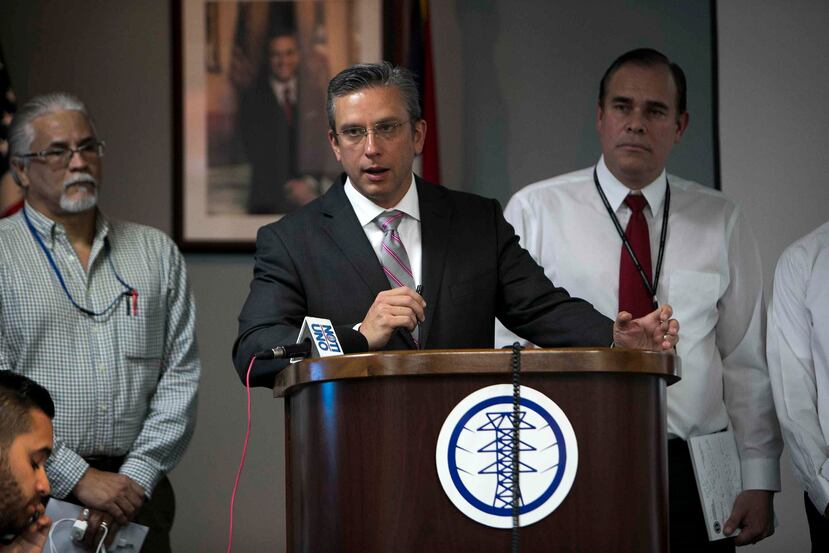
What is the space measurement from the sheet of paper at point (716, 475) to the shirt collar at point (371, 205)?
103 centimetres

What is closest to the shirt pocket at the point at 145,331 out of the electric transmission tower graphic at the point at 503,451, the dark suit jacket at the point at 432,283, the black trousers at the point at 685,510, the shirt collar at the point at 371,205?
the dark suit jacket at the point at 432,283

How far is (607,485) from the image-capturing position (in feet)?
7.13

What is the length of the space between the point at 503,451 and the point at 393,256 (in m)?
0.94

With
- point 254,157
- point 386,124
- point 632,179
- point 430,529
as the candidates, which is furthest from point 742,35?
point 430,529

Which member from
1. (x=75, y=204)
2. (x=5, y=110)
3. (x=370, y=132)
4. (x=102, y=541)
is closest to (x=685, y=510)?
(x=370, y=132)

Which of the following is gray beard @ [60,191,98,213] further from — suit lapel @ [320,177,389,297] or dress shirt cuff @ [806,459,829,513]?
dress shirt cuff @ [806,459,829,513]

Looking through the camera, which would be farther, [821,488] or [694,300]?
[694,300]

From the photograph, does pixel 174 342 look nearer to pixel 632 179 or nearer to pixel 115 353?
pixel 115 353

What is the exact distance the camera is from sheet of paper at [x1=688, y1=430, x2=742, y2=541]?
3.38m

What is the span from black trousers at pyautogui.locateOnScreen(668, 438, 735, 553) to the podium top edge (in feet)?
4.10

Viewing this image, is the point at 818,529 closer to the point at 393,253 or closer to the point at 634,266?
the point at 634,266

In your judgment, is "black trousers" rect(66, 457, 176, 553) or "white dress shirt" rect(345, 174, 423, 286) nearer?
"white dress shirt" rect(345, 174, 423, 286)

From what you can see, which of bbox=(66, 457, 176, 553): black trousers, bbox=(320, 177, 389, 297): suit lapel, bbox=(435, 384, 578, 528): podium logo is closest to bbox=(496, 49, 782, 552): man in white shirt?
bbox=(320, 177, 389, 297): suit lapel

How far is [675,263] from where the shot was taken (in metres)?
3.63
